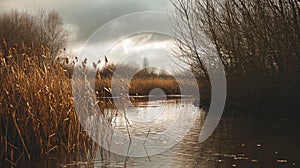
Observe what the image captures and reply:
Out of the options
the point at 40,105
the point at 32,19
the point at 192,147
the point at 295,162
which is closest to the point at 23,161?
the point at 40,105

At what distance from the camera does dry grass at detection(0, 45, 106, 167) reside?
15.6 ft

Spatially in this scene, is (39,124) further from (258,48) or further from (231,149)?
(258,48)

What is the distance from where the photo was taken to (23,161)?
472cm

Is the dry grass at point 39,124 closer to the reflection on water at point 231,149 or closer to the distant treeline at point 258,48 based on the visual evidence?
the reflection on water at point 231,149

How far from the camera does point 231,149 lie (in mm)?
5520

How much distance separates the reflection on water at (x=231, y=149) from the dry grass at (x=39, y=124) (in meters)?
0.58

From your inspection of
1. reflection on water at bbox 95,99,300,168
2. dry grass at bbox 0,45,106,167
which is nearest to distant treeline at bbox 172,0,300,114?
reflection on water at bbox 95,99,300,168

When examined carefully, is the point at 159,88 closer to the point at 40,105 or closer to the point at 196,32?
the point at 196,32

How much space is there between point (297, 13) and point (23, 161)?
7407 mm

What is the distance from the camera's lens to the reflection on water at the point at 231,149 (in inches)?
183

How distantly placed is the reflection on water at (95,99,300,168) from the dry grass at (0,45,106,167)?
1.91 ft

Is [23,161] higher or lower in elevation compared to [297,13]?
lower

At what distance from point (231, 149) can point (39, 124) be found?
2.51m

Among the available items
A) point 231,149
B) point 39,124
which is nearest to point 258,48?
point 231,149
